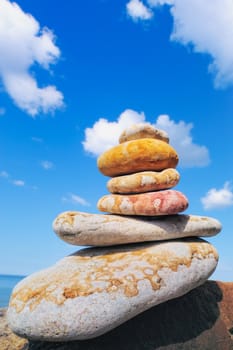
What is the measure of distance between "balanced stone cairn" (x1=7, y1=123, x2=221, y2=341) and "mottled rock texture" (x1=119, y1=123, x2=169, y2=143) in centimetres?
3

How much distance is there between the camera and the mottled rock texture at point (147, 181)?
8570mm

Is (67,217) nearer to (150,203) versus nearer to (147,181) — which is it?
(150,203)

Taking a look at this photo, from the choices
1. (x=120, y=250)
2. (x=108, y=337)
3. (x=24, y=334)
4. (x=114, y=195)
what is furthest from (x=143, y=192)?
(x=24, y=334)

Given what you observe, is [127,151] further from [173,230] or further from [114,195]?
[173,230]

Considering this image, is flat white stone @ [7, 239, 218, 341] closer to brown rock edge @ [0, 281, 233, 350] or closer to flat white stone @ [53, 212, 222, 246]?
flat white stone @ [53, 212, 222, 246]

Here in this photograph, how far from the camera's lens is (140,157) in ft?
29.0

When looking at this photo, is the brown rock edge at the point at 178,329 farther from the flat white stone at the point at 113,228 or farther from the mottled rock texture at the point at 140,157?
the mottled rock texture at the point at 140,157

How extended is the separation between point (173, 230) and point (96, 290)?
2.66 m

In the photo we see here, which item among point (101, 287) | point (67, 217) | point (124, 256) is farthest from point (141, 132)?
point (101, 287)

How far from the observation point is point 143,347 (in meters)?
7.44

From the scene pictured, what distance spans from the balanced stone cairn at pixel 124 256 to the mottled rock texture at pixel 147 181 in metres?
0.03

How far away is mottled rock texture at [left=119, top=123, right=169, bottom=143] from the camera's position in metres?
9.68

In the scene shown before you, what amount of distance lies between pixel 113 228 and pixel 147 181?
1.50 meters

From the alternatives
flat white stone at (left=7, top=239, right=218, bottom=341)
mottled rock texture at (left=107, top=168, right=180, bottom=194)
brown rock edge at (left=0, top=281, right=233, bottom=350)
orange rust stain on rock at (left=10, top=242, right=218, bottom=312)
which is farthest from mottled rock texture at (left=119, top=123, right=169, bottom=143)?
brown rock edge at (left=0, top=281, right=233, bottom=350)
